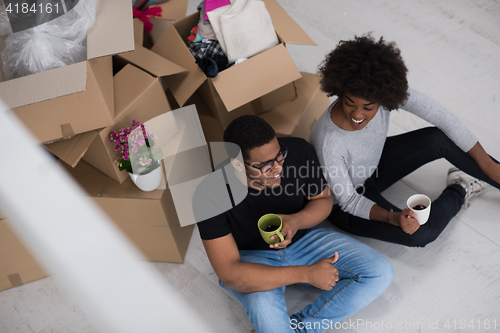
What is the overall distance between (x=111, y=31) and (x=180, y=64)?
1.20ft

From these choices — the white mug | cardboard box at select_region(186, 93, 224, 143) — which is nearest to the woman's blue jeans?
the white mug

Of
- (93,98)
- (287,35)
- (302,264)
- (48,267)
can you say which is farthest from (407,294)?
(48,267)

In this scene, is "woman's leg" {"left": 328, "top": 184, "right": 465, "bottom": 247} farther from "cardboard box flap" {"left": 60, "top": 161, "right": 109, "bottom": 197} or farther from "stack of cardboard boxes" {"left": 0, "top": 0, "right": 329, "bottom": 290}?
"cardboard box flap" {"left": 60, "top": 161, "right": 109, "bottom": 197}

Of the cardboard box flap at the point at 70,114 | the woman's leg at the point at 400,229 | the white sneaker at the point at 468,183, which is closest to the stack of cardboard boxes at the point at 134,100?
the cardboard box flap at the point at 70,114

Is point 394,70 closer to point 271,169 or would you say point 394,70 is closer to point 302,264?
point 271,169

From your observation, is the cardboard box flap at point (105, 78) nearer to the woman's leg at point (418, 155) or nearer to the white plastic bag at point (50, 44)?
the white plastic bag at point (50, 44)

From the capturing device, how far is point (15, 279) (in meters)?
1.77

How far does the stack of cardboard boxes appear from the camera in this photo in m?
1.29

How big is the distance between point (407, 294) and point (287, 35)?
116 cm

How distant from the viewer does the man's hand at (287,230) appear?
1.25 metres

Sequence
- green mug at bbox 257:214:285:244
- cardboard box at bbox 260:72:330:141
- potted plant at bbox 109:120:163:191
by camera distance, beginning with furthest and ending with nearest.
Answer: cardboard box at bbox 260:72:330:141
potted plant at bbox 109:120:163:191
green mug at bbox 257:214:285:244

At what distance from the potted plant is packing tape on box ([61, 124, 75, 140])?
128 millimetres

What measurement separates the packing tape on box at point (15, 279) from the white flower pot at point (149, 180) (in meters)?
0.75

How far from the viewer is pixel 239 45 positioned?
165 centimetres
